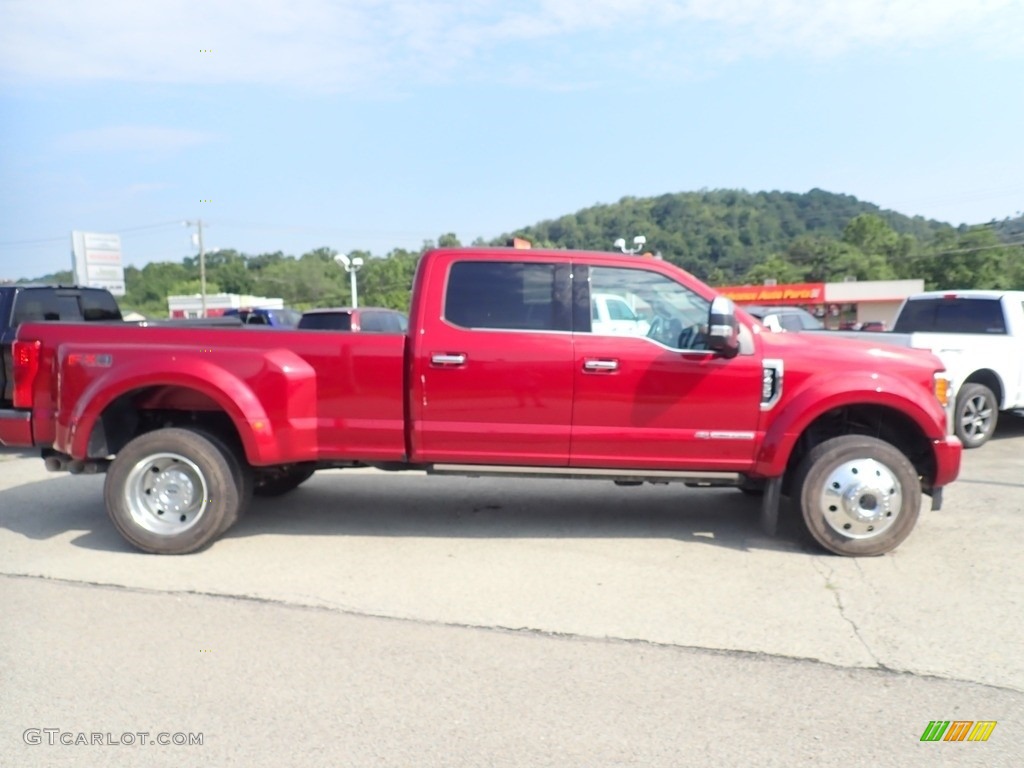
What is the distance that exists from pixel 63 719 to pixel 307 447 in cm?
251

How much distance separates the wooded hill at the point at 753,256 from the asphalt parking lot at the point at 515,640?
23.8 m

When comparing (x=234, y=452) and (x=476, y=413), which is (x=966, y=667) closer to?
(x=476, y=413)

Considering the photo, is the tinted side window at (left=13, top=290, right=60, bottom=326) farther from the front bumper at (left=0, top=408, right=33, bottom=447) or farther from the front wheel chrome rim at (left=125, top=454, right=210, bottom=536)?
the front wheel chrome rim at (left=125, top=454, right=210, bottom=536)

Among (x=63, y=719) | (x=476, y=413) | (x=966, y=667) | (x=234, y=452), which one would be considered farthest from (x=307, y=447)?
(x=966, y=667)

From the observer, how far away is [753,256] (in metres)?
71.4

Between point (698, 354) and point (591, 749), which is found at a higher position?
point (698, 354)

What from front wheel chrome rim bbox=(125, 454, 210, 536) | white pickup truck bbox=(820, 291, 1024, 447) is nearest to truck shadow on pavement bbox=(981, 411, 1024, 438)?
white pickup truck bbox=(820, 291, 1024, 447)

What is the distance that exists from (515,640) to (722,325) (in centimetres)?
232

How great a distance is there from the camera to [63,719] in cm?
356

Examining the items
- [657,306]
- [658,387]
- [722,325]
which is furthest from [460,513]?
[722,325]

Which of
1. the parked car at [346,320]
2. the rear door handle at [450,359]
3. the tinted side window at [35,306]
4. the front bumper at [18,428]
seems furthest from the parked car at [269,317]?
the rear door handle at [450,359]

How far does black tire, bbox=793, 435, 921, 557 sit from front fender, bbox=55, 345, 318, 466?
3.39 meters

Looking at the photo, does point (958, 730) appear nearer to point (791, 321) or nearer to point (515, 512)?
point (515, 512)

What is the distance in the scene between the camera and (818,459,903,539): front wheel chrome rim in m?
5.57
